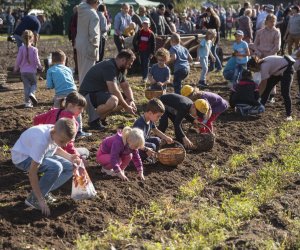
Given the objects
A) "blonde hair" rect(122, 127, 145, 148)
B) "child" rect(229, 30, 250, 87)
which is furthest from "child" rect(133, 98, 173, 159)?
"child" rect(229, 30, 250, 87)

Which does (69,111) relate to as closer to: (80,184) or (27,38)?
(80,184)

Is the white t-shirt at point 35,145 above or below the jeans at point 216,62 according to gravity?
above

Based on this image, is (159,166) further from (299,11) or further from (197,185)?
(299,11)

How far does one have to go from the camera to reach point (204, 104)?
8.11 m

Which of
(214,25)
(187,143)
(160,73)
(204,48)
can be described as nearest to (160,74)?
(160,73)

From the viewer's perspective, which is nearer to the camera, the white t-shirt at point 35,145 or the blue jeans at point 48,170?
the white t-shirt at point 35,145

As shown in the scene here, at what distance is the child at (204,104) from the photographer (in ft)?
26.7

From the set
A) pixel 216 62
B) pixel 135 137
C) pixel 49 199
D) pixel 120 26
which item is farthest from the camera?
pixel 216 62

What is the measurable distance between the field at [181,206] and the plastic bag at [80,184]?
14cm

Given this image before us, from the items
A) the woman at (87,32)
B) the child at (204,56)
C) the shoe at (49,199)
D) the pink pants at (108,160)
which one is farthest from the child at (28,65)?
the shoe at (49,199)

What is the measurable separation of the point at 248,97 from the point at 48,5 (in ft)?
86.0

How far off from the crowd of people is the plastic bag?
0.40 ft

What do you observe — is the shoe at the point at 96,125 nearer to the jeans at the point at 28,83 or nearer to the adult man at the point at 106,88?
the adult man at the point at 106,88

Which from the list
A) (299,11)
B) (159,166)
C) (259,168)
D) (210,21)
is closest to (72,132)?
(159,166)
